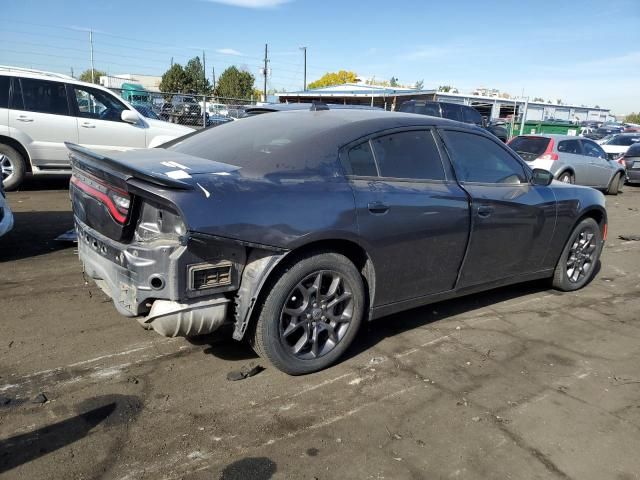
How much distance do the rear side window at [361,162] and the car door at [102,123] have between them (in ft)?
22.6

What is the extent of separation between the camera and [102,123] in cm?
918

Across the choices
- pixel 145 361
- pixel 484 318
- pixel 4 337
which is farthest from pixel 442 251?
pixel 4 337

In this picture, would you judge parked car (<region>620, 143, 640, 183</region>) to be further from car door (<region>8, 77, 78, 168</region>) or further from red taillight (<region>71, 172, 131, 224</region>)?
red taillight (<region>71, 172, 131, 224</region>)

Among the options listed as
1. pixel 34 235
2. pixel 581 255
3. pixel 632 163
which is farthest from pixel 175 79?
pixel 581 255

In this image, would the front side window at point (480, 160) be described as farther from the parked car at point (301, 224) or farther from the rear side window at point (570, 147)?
the rear side window at point (570, 147)

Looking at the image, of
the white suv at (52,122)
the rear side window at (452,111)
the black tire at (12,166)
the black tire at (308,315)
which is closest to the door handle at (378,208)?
the black tire at (308,315)

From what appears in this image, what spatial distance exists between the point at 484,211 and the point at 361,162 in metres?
1.18

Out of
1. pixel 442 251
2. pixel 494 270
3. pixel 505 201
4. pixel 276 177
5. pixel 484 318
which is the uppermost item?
pixel 276 177

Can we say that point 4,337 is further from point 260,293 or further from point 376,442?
point 376,442

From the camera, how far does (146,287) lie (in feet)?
9.15

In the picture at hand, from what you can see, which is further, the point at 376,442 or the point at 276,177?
the point at 276,177

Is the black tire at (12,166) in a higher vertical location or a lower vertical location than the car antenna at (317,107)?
lower

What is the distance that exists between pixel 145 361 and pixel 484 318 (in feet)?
9.08

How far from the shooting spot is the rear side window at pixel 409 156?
3578 millimetres
